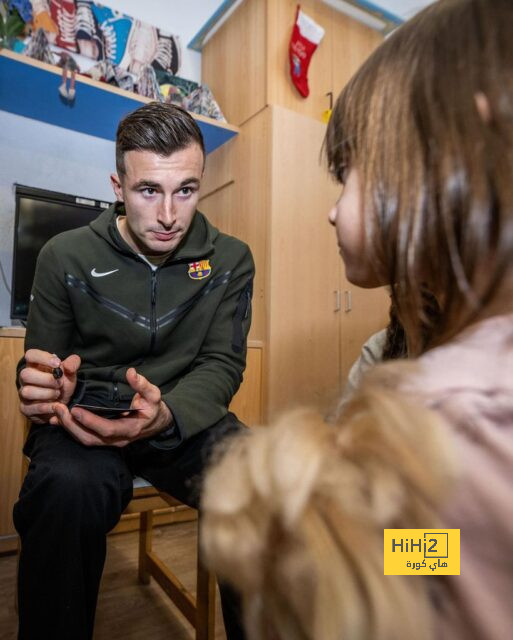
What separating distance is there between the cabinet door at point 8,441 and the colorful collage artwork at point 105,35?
1385mm

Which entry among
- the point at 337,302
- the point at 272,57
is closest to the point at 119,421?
the point at 337,302

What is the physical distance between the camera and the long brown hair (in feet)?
1.09

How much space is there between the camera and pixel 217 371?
100cm

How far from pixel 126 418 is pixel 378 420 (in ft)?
2.01

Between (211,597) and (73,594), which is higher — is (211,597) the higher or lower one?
the lower one

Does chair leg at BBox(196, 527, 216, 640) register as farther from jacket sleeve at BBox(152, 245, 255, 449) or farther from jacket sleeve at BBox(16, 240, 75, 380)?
jacket sleeve at BBox(16, 240, 75, 380)

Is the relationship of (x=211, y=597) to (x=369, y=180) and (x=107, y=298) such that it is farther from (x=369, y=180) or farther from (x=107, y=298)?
(x=369, y=180)

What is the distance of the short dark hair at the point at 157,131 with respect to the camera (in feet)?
3.39

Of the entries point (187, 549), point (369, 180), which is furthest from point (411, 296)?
point (187, 549)

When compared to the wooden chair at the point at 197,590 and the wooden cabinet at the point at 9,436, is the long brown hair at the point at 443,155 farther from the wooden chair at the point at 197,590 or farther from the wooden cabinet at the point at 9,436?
the wooden cabinet at the point at 9,436

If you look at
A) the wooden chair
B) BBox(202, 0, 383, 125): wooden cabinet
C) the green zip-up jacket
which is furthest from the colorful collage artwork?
the wooden chair

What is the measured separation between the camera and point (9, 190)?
1818mm

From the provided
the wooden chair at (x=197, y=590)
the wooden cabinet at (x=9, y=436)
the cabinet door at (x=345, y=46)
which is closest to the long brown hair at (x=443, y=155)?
the wooden chair at (x=197, y=590)

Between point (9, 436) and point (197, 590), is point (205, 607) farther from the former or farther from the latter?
point (9, 436)
